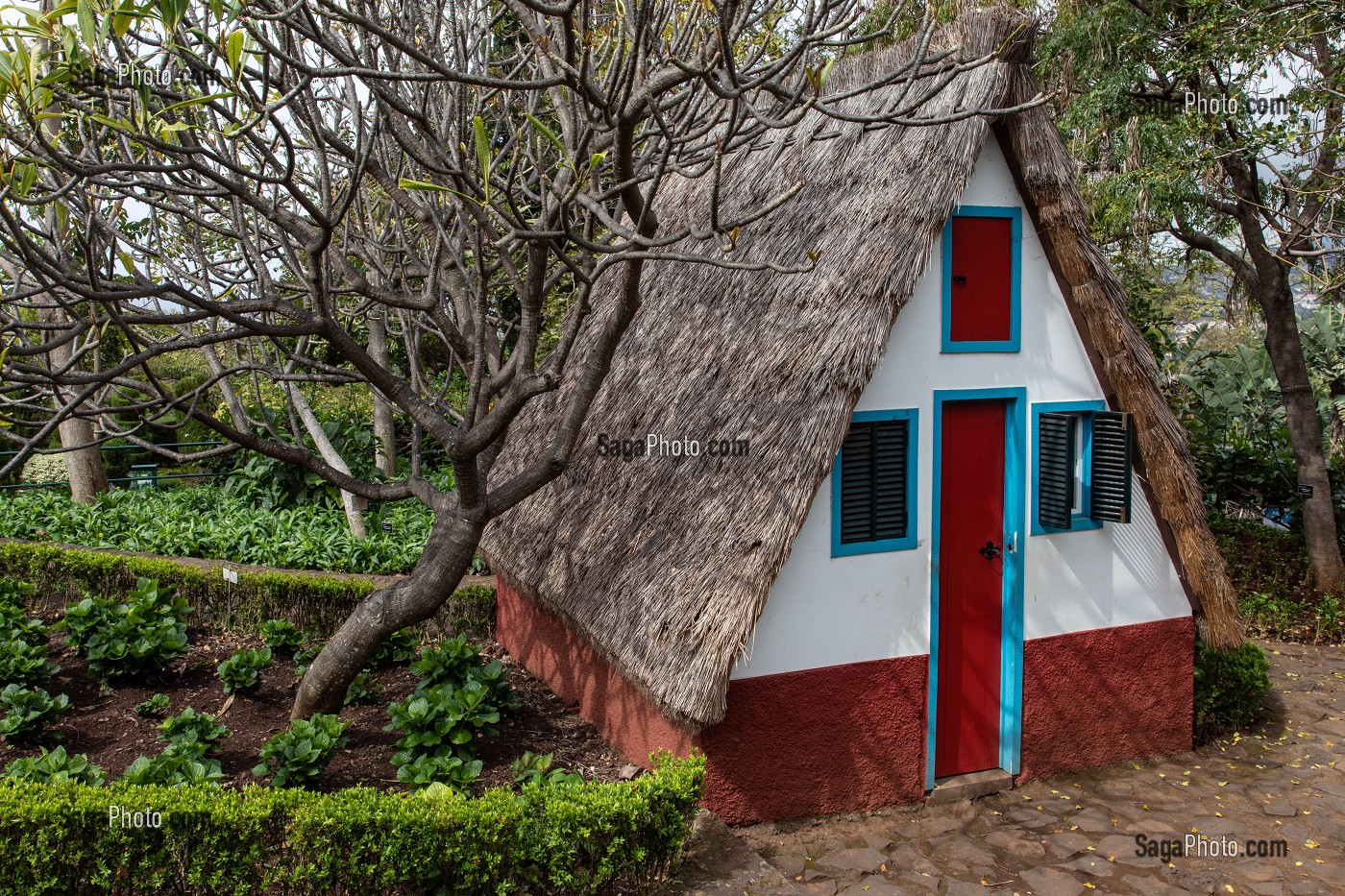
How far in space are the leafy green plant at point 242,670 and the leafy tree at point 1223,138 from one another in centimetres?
840

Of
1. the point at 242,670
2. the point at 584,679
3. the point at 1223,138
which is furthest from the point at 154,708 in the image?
the point at 1223,138

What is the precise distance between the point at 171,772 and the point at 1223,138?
11.0 m

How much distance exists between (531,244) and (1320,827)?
5815 millimetres

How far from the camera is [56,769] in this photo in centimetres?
523

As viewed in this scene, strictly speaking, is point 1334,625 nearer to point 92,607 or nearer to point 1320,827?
point 1320,827

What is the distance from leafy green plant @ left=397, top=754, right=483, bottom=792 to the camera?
542 centimetres

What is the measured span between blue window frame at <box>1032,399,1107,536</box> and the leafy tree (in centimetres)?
352

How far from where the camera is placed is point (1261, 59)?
938cm

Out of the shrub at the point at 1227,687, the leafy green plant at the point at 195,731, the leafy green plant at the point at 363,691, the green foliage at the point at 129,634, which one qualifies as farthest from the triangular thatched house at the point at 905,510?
the green foliage at the point at 129,634

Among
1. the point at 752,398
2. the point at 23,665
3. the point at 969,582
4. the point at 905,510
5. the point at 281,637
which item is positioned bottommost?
the point at 281,637

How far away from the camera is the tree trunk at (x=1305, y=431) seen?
433 inches

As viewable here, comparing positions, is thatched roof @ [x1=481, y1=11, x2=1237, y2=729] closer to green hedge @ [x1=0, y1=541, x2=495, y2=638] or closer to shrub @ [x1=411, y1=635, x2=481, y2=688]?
shrub @ [x1=411, y1=635, x2=481, y2=688]

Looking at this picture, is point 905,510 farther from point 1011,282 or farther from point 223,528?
point 223,528

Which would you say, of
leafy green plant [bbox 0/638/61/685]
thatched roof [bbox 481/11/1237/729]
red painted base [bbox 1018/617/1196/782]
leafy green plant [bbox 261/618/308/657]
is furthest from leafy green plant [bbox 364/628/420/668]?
red painted base [bbox 1018/617/1196/782]
